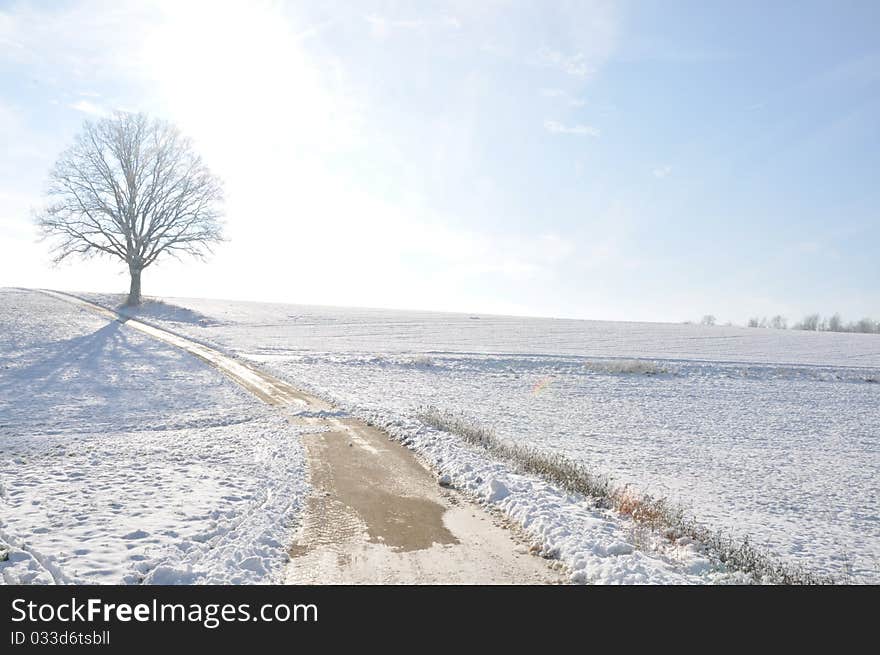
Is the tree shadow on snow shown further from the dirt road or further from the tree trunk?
the tree trunk

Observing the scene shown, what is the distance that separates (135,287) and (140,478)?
4210 cm

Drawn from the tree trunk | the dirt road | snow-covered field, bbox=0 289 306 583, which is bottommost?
snow-covered field, bbox=0 289 306 583

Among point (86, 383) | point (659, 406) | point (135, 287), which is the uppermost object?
point (135, 287)

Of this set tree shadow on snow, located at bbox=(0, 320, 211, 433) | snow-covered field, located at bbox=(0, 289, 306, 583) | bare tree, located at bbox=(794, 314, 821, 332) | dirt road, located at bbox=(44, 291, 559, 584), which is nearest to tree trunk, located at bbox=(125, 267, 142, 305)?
tree shadow on snow, located at bbox=(0, 320, 211, 433)

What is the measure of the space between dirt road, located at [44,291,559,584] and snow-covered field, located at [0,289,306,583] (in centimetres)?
43

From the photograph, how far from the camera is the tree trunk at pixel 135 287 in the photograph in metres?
44.5

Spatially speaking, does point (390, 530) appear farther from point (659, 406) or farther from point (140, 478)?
point (659, 406)

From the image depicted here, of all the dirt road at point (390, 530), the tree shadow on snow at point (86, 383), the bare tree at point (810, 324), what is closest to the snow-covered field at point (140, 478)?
the tree shadow on snow at point (86, 383)

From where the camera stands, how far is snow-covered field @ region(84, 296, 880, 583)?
29.9ft

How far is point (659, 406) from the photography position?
20.4 metres

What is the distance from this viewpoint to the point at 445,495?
897 centimetres

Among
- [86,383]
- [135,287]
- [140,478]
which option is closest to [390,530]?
[140,478]
